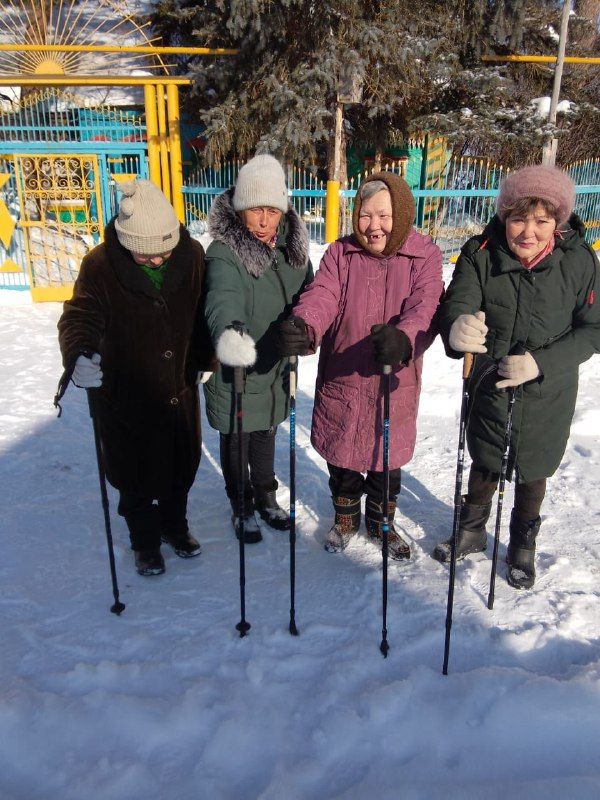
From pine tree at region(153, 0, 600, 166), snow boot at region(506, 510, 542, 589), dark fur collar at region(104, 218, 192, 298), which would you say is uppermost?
pine tree at region(153, 0, 600, 166)

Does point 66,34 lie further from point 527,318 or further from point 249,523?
point 527,318

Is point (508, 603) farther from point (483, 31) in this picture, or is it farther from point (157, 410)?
point (483, 31)

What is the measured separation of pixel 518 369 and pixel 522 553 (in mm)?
989

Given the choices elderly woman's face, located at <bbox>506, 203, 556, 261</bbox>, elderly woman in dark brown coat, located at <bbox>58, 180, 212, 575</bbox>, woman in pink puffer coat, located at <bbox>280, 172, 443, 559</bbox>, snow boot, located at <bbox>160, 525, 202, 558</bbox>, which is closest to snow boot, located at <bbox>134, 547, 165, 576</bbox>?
elderly woman in dark brown coat, located at <bbox>58, 180, 212, 575</bbox>

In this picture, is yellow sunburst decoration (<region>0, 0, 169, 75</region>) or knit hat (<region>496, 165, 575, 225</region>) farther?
yellow sunburst decoration (<region>0, 0, 169, 75</region>)

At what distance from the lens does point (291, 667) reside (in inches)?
87.3

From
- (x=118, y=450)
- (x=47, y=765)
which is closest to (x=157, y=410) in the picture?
(x=118, y=450)

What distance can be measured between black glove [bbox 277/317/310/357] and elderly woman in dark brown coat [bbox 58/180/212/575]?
50 centimetres

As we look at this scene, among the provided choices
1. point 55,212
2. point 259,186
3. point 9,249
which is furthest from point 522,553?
point 9,249

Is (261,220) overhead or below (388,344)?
overhead

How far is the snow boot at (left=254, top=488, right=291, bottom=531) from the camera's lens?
10.3ft

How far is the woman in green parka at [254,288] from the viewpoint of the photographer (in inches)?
97.2

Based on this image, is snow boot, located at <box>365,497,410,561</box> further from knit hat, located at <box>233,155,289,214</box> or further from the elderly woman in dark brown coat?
knit hat, located at <box>233,155,289,214</box>

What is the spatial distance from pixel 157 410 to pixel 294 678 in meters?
1.21
